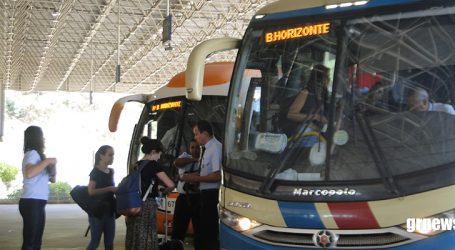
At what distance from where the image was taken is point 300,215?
475cm

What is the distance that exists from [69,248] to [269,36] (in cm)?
695

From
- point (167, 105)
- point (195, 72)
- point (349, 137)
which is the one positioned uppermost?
point (167, 105)

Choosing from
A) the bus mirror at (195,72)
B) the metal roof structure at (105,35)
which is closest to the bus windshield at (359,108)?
the bus mirror at (195,72)

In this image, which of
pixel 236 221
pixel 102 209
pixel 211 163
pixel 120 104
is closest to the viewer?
pixel 236 221

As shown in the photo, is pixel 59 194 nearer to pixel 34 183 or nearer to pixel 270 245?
pixel 34 183

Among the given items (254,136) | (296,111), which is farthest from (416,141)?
(254,136)

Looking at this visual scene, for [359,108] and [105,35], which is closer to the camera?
[359,108]

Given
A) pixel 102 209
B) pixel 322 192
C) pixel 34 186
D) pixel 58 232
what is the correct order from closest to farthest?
1. pixel 322 192
2. pixel 34 186
3. pixel 102 209
4. pixel 58 232

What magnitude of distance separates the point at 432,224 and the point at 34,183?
393cm

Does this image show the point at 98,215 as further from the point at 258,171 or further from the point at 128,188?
the point at 258,171

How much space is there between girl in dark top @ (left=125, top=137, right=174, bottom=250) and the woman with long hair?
0.93 meters

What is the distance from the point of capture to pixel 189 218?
8.16m

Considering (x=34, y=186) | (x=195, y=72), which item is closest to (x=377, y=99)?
(x=195, y=72)

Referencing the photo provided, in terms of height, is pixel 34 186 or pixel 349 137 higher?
pixel 349 137
